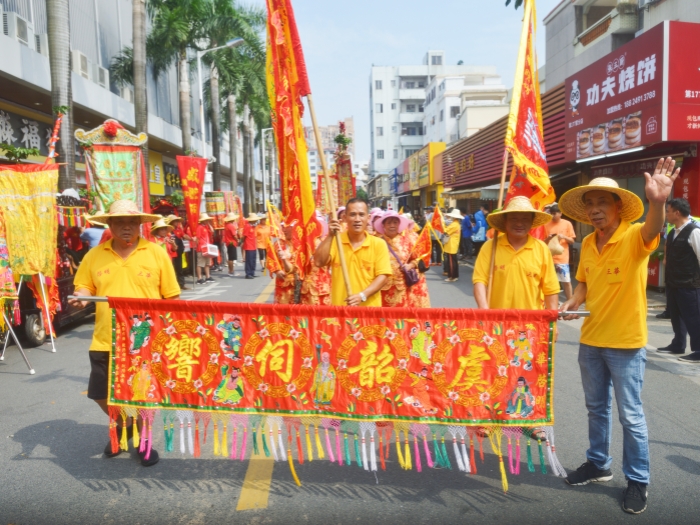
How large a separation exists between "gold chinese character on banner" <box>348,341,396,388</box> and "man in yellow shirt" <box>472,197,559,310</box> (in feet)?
3.09

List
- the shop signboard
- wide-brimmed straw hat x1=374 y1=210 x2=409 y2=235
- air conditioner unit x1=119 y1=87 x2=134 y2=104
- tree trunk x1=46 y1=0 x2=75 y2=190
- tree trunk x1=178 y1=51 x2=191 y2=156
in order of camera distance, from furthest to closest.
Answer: tree trunk x1=178 y1=51 x2=191 y2=156
air conditioner unit x1=119 y1=87 x2=134 y2=104
tree trunk x1=46 y1=0 x2=75 y2=190
the shop signboard
wide-brimmed straw hat x1=374 y1=210 x2=409 y2=235

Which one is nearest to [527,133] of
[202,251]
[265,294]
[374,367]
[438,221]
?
[374,367]

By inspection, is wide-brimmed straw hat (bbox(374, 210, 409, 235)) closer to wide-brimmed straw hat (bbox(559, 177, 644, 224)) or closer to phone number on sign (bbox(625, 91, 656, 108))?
wide-brimmed straw hat (bbox(559, 177, 644, 224))

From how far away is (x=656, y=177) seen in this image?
9.98 feet

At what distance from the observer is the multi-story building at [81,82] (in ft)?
47.0

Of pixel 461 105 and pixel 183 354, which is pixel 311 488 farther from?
pixel 461 105

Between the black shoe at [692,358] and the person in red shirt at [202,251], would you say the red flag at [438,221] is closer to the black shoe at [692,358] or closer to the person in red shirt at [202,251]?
the person in red shirt at [202,251]

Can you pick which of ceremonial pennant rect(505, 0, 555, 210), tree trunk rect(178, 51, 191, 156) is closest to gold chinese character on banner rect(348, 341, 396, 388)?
ceremonial pennant rect(505, 0, 555, 210)

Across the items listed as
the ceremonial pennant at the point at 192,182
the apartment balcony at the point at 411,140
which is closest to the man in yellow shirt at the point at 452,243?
the ceremonial pennant at the point at 192,182

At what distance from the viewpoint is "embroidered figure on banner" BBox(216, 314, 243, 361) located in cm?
353

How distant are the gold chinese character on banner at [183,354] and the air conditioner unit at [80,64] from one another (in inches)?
716

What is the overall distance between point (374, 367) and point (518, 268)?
1321 mm

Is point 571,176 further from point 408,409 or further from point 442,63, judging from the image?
point 442,63

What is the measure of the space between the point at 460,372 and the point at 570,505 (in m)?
1.01
